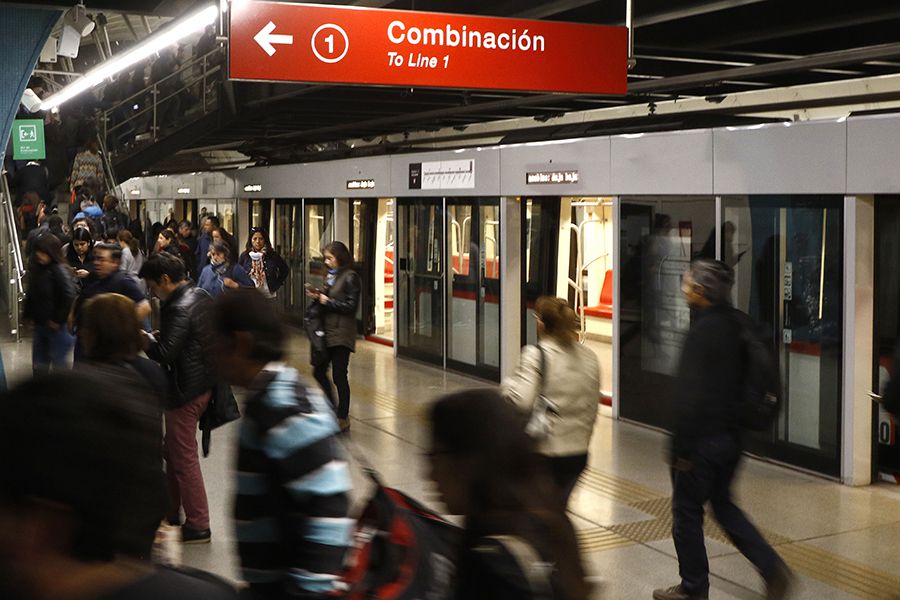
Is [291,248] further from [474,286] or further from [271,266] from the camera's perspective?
[474,286]

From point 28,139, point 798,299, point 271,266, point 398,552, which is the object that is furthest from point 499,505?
point 28,139

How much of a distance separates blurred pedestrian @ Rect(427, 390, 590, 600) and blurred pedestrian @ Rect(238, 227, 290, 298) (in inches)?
415

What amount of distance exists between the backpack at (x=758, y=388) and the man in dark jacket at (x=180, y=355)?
2.63 metres

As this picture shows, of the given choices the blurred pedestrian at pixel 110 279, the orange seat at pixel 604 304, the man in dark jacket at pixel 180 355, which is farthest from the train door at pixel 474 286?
the man in dark jacket at pixel 180 355

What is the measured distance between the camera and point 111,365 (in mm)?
4434

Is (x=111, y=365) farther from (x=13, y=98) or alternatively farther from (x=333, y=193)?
(x=333, y=193)

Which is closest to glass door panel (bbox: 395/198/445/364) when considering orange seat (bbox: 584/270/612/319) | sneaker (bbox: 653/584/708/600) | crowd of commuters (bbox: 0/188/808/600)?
orange seat (bbox: 584/270/612/319)

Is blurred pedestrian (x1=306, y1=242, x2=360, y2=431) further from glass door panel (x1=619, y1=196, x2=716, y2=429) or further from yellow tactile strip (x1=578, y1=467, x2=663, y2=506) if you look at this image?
glass door panel (x1=619, y1=196, x2=716, y2=429)

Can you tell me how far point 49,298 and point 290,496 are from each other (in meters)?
6.76

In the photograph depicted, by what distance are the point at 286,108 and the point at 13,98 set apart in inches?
215

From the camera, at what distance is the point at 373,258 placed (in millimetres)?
15633

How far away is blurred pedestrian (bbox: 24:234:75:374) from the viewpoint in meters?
8.59

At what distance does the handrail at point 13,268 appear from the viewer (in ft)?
45.9

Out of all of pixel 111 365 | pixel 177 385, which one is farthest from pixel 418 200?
pixel 111 365
